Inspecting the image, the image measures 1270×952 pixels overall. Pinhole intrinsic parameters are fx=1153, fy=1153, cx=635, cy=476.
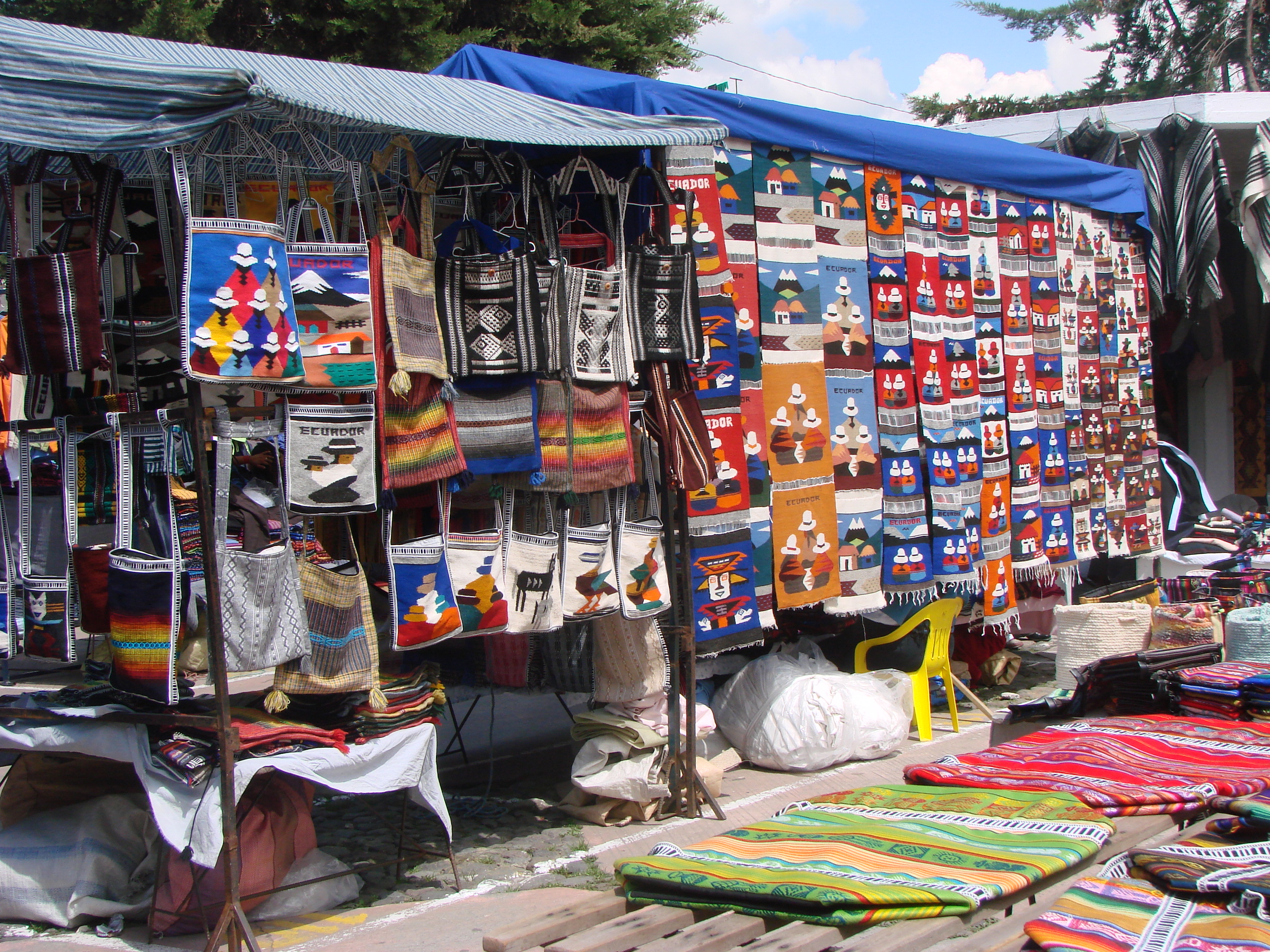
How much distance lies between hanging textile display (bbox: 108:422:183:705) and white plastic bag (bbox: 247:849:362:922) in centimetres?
88

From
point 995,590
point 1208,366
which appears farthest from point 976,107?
point 995,590

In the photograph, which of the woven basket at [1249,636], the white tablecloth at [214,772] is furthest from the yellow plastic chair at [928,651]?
the white tablecloth at [214,772]

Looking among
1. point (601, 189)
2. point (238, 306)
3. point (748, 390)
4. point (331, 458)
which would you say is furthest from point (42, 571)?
point (748, 390)

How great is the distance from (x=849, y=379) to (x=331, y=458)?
358 cm

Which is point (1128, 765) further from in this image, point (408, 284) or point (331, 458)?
point (408, 284)

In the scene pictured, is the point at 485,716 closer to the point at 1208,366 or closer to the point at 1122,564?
the point at 1122,564

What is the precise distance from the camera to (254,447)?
488cm

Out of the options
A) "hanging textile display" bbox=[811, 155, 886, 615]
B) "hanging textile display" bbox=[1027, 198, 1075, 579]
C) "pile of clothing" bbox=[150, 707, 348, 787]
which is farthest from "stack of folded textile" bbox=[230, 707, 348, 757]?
"hanging textile display" bbox=[1027, 198, 1075, 579]

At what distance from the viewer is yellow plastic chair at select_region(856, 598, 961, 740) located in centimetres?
687

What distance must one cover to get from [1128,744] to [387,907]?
108 inches

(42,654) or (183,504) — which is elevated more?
(183,504)

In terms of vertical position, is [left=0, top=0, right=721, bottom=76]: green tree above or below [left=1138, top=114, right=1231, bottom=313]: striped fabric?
above

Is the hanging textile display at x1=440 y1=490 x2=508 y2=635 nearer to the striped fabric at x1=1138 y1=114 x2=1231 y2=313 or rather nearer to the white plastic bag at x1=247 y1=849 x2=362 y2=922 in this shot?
the white plastic bag at x1=247 y1=849 x2=362 y2=922

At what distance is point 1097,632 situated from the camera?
6453 millimetres
